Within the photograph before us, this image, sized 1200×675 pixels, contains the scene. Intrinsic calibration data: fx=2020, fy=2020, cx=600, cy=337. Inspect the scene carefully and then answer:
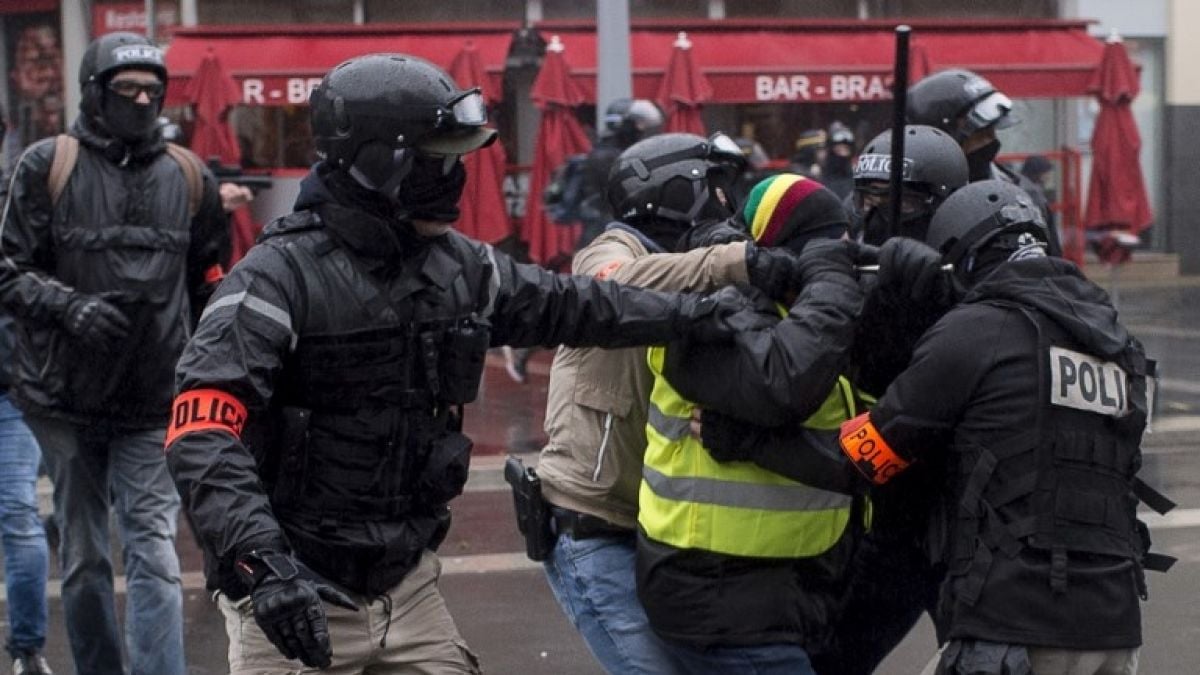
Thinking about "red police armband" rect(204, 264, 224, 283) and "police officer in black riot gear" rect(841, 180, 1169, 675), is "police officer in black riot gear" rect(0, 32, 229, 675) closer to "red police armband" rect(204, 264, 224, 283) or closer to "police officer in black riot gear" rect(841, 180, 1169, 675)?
"red police armband" rect(204, 264, 224, 283)

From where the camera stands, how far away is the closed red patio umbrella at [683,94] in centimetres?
1588

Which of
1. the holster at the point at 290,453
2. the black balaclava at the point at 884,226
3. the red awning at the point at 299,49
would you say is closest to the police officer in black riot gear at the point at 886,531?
the black balaclava at the point at 884,226

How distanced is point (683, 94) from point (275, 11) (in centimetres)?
576

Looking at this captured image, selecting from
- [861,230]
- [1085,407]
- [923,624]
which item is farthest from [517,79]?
[1085,407]

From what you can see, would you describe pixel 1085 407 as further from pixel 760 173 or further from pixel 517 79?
pixel 517 79


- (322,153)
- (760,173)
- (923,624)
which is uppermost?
(322,153)

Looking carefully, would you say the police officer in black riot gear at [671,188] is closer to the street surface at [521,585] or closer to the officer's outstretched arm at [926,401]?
the officer's outstretched arm at [926,401]

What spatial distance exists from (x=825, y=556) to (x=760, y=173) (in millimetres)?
10726

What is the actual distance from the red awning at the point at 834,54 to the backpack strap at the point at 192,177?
36.5 feet

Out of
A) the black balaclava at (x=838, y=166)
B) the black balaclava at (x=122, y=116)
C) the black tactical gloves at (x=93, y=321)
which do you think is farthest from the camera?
→ the black balaclava at (x=838, y=166)

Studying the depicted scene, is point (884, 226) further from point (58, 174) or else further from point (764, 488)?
point (58, 174)

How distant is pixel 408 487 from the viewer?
150 inches

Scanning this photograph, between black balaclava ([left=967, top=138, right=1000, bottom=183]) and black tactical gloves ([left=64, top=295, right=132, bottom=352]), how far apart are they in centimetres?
247

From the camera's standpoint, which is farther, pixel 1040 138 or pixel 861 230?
pixel 1040 138
